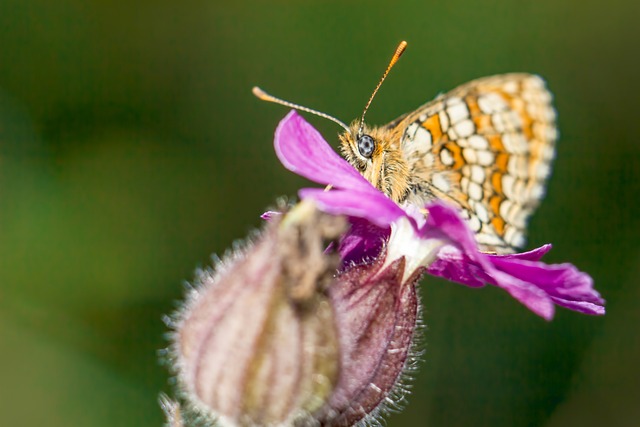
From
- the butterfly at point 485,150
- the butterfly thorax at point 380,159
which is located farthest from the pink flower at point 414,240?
the butterfly at point 485,150

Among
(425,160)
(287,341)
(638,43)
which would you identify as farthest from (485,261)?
(638,43)

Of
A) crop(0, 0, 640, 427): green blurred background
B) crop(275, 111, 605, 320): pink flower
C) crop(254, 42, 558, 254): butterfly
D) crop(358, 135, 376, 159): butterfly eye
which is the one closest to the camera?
crop(275, 111, 605, 320): pink flower

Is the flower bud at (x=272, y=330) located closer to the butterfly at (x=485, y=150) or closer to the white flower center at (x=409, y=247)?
the white flower center at (x=409, y=247)

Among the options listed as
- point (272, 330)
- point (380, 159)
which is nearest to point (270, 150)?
point (380, 159)

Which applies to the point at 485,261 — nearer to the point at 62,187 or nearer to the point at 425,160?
the point at 425,160

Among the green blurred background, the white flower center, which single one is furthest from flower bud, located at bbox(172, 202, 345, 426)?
the green blurred background

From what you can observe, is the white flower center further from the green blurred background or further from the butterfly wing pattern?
the green blurred background

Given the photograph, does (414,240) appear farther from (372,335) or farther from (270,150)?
(270,150)
